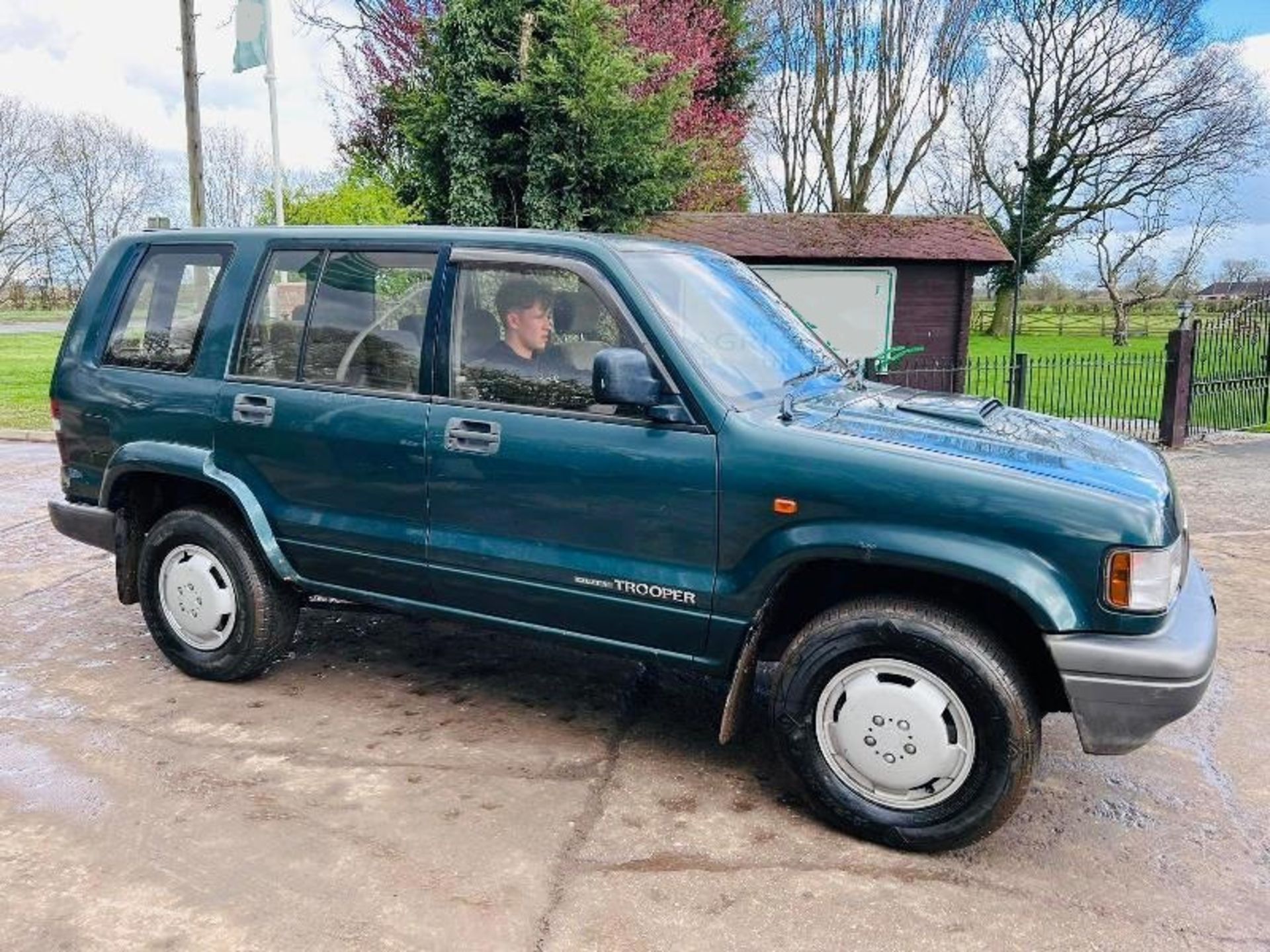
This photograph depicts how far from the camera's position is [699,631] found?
3.49 m

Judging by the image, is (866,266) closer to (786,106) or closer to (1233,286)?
(786,106)

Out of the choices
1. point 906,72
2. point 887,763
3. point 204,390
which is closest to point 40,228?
point 906,72

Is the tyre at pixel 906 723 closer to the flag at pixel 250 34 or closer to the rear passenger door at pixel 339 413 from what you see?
the rear passenger door at pixel 339 413

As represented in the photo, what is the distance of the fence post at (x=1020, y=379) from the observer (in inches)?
466

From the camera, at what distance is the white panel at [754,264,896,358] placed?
48.6ft

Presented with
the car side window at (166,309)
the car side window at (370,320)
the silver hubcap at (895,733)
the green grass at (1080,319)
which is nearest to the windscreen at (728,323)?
the car side window at (370,320)

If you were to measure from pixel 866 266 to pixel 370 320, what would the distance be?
12.1 metres

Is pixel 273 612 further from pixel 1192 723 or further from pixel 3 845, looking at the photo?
pixel 1192 723

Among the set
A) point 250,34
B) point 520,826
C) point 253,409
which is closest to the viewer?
point 520,826

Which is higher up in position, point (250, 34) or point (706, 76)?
point (706, 76)

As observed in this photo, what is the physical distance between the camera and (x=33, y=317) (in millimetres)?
39312

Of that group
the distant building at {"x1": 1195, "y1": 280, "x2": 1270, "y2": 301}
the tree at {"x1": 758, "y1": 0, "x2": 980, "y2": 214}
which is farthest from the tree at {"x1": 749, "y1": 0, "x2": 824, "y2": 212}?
the distant building at {"x1": 1195, "y1": 280, "x2": 1270, "y2": 301}

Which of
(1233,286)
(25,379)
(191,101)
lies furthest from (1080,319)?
(25,379)

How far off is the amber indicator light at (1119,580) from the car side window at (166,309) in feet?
12.4
